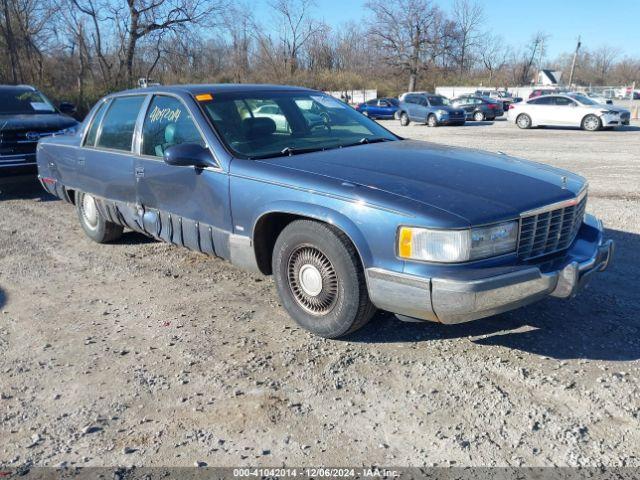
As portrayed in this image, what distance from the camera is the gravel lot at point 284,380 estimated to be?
2.68 m

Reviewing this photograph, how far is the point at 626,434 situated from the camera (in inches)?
107

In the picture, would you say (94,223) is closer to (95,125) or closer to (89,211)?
(89,211)

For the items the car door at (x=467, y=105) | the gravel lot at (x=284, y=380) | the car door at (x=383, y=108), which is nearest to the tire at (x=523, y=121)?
the car door at (x=467, y=105)

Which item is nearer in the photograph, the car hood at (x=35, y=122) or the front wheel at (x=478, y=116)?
the car hood at (x=35, y=122)

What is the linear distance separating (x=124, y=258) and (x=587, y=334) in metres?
4.24

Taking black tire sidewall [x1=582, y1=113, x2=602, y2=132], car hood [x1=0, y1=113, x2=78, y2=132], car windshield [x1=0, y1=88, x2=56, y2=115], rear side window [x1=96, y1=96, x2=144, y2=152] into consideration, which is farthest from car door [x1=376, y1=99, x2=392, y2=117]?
rear side window [x1=96, y1=96, x2=144, y2=152]

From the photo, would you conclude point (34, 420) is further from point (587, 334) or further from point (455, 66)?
point (455, 66)

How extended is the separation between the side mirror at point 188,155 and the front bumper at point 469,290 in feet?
5.20

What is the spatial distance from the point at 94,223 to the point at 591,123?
20.1 meters

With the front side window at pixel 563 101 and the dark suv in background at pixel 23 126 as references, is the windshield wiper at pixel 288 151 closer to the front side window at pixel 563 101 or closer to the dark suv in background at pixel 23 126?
the dark suv in background at pixel 23 126

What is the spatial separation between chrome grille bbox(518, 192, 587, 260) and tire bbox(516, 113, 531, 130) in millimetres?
20894

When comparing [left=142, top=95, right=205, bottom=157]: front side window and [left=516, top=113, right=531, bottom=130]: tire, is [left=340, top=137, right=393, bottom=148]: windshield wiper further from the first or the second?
[left=516, top=113, right=531, bottom=130]: tire

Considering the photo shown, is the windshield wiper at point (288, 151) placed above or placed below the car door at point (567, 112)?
above

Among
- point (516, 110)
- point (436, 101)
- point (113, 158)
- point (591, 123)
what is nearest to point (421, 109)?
point (436, 101)
